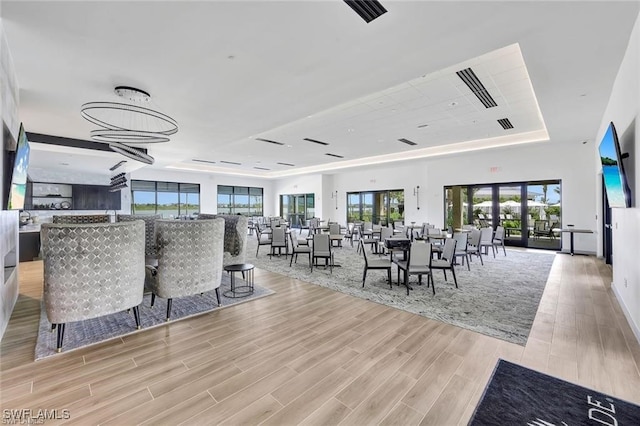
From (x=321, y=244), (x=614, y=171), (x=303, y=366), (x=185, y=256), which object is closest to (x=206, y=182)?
(x=321, y=244)

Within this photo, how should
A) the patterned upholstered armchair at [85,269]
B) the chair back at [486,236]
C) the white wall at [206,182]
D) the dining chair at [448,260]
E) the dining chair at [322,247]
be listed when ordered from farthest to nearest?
1. the white wall at [206,182]
2. the chair back at [486,236]
3. the dining chair at [322,247]
4. the dining chair at [448,260]
5. the patterned upholstered armchair at [85,269]

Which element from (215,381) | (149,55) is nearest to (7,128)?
(149,55)

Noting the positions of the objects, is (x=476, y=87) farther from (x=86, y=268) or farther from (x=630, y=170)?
(x=86, y=268)

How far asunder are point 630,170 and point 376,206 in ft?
35.7

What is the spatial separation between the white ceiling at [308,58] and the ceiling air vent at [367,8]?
69 mm

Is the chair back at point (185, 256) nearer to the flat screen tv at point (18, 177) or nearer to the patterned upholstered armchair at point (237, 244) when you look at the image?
the flat screen tv at point (18, 177)

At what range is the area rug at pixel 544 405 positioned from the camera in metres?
1.95

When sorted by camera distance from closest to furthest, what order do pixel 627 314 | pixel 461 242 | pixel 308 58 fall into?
1. pixel 308 58
2. pixel 627 314
3. pixel 461 242

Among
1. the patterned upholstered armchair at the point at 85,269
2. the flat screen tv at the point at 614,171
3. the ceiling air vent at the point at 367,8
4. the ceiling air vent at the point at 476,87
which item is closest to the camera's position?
the ceiling air vent at the point at 367,8

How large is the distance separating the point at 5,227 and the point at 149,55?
260 cm

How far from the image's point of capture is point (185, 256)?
3.66 m

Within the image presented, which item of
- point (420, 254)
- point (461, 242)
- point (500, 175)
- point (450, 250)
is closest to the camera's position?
point (420, 254)

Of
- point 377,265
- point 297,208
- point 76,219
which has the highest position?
point 297,208

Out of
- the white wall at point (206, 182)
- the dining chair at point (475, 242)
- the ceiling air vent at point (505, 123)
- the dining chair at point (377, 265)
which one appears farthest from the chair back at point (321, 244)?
the white wall at point (206, 182)
